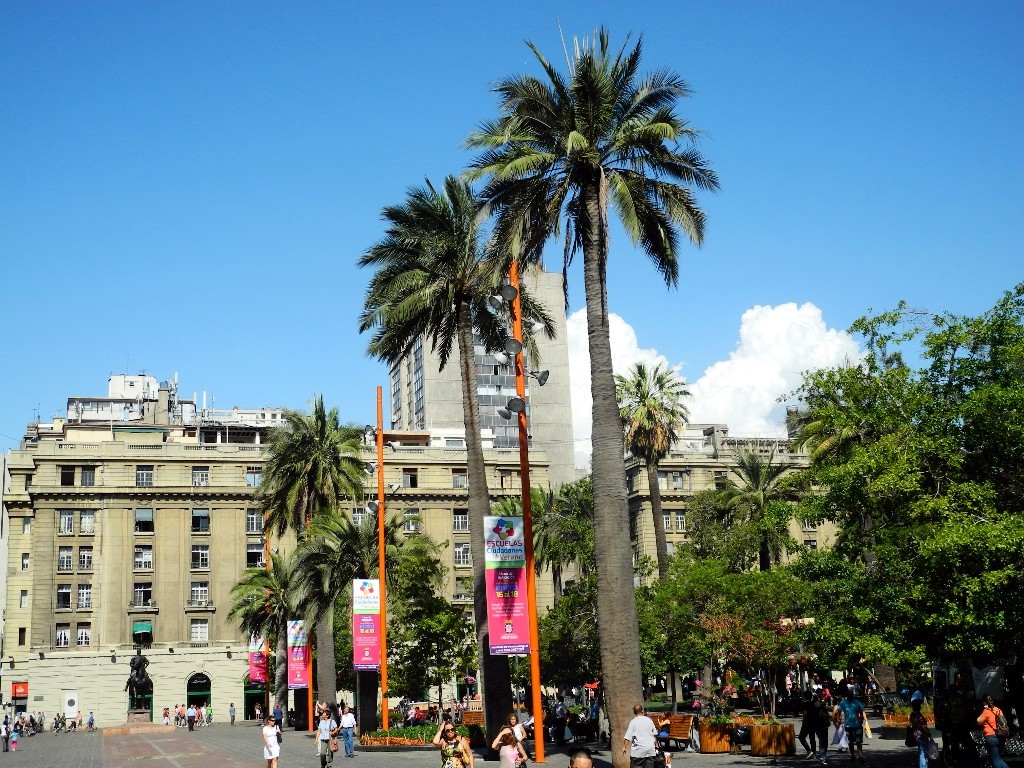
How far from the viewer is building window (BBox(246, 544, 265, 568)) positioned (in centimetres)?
8219

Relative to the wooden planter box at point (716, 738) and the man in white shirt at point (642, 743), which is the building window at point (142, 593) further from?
the man in white shirt at point (642, 743)

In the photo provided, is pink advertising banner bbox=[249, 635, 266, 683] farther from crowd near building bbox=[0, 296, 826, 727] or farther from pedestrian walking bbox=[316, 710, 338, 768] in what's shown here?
pedestrian walking bbox=[316, 710, 338, 768]

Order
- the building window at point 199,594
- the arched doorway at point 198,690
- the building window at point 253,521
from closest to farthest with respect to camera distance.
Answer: the arched doorway at point 198,690 → the building window at point 199,594 → the building window at point 253,521

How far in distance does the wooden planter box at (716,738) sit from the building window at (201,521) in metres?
58.4

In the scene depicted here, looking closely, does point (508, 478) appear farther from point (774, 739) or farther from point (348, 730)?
point (774, 739)

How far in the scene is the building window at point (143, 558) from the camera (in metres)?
79.5

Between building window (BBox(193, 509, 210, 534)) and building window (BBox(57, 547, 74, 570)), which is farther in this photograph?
building window (BBox(193, 509, 210, 534))

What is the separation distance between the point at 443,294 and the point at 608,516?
11.5m

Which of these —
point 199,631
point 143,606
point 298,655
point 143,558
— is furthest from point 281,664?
point 143,558

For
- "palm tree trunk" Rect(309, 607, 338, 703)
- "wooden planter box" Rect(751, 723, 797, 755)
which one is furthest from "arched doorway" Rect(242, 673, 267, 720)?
"wooden planter box" Rect(751, 723, 797, 755)

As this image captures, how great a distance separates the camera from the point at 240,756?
36062 mm

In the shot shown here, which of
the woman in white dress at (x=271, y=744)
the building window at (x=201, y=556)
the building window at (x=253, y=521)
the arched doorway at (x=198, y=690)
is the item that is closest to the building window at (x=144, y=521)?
the building window at (x=201, y=556)

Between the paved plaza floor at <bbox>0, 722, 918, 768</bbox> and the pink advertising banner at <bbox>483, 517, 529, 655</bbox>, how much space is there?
326 centimetres

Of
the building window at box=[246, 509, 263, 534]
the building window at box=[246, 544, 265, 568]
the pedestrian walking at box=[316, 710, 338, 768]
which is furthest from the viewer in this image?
the building window at box=[246, 509, 263, 534]
